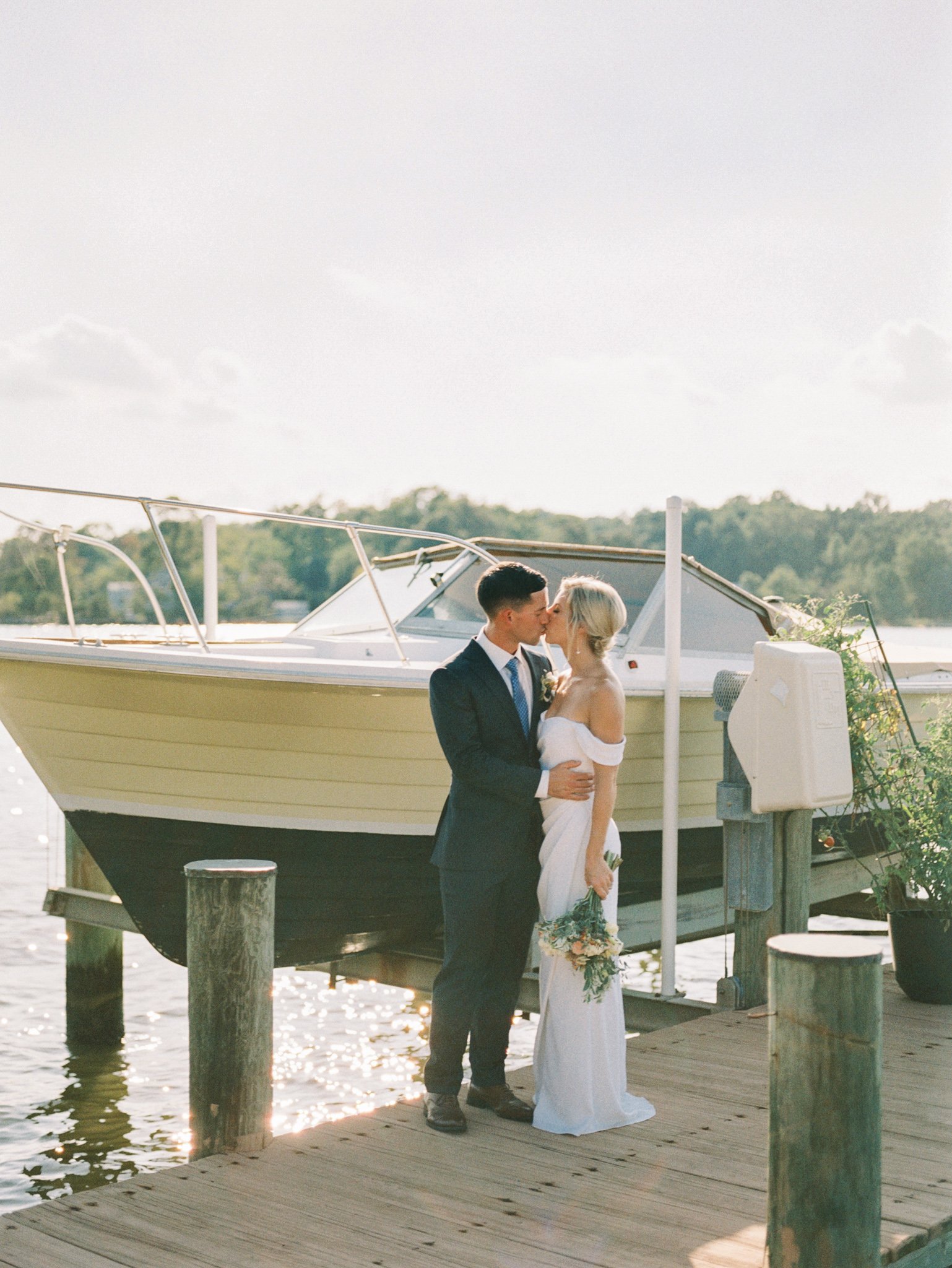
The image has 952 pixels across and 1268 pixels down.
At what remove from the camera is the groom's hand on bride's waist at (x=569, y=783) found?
3809mm

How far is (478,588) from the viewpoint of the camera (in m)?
3.93

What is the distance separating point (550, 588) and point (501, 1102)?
3.36 metres

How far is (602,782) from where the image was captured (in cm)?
382

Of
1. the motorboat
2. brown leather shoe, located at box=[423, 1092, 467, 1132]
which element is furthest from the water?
brown leather shoe, located at box=[423, 1092, 467, 1132]

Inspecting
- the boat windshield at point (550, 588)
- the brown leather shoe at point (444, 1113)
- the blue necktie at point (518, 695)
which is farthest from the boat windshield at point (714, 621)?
the brown leather shoe at point (444, 1113)

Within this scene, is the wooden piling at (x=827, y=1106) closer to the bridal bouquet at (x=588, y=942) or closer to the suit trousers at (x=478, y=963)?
the bridal bouquet at (x=588, y=942)

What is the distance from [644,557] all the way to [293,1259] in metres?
4.78

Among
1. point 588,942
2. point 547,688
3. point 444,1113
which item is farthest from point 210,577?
point 588,942

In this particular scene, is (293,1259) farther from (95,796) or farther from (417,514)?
(417,514)

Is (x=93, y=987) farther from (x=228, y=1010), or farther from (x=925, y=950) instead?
(x=925, y=950)

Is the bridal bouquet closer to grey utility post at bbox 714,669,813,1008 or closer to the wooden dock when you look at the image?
the wooden dock

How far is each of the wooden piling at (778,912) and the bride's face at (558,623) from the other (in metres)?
1.89

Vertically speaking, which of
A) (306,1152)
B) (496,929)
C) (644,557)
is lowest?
(306,1152)

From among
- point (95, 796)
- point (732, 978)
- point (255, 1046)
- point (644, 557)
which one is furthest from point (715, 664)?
point (255, 1046)
